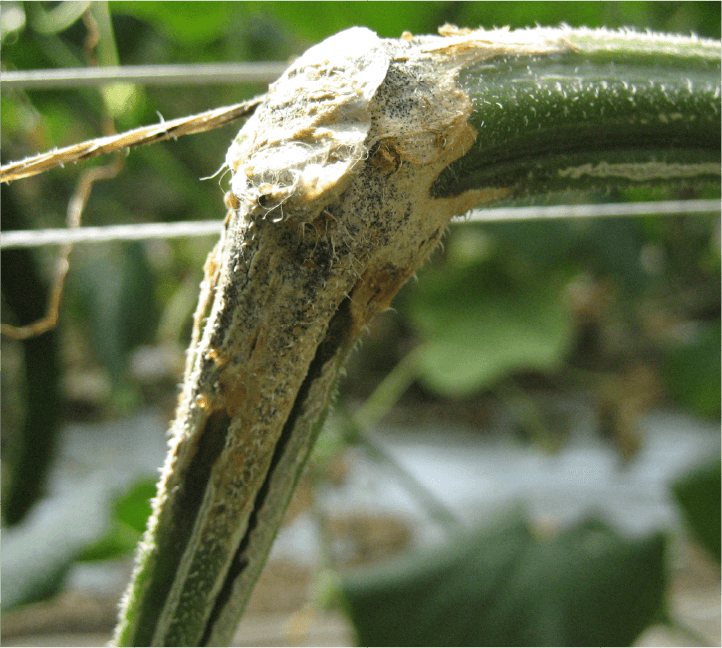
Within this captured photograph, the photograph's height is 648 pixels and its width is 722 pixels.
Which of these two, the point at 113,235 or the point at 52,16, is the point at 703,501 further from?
the point at 52,16

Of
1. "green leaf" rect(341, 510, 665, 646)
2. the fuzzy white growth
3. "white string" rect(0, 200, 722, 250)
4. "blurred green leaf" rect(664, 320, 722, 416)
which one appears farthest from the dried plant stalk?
"blurred green leaf" rect(664, 320, 722, 416)

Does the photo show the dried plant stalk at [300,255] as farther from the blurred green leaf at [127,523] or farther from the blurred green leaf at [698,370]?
the blurred green leaf at [698,370]

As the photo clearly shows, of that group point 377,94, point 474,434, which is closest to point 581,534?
point 474,434

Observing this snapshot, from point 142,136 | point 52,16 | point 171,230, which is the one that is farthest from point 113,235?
point 52,16

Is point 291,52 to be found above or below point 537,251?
above

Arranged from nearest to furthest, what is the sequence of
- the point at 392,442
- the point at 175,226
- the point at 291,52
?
the point at 175,226 → the point at 291,52 → the point at 392,442

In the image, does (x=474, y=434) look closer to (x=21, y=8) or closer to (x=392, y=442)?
(x=392, y=442)
